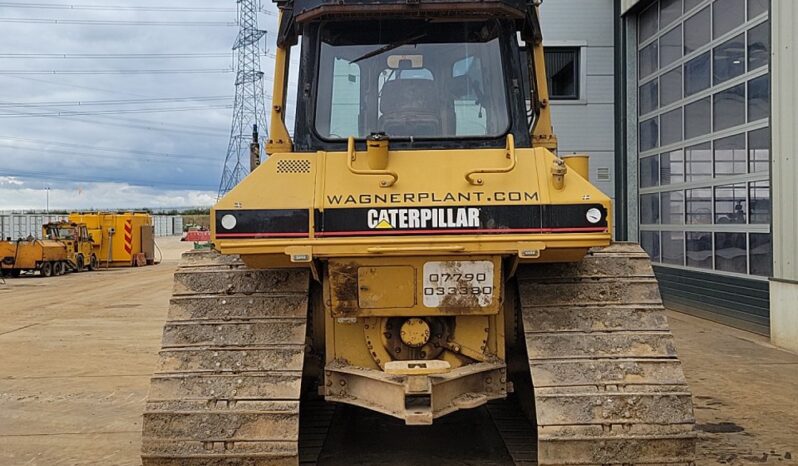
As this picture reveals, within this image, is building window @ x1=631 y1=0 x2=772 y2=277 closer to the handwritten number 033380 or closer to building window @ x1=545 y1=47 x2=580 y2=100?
building window @ x1=545 y1=47 x2=580 y2=100

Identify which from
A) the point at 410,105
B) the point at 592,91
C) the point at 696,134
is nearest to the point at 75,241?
the point at 592,91

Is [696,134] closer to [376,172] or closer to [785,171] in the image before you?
[785,171]

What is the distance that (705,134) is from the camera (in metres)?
12.6

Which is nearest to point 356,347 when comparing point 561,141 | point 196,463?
point 196,463

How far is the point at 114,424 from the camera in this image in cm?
645

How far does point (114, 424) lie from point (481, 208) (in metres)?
4.01

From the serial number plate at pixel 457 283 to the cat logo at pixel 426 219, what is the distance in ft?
0.80

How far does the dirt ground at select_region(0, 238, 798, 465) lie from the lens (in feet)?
18.6

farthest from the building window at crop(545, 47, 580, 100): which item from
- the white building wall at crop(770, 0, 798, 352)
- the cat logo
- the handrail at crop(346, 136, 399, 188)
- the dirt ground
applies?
the cat logo

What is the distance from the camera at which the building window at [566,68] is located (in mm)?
16641

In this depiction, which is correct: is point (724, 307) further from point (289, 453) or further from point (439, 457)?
point (289, 453)

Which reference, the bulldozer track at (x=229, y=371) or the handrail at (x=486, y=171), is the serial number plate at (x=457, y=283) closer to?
the handrail at (x=486, y=171)

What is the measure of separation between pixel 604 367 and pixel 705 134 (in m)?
9.40

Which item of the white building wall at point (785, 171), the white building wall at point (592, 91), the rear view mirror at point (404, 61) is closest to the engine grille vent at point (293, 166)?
the rear view mirror at point (404, 61)
